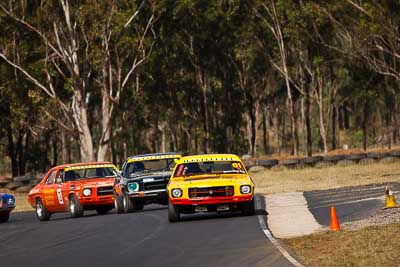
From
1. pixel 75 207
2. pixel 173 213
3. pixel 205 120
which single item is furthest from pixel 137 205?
pixel 205 120

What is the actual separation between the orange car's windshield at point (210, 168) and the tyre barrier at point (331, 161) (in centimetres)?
2703

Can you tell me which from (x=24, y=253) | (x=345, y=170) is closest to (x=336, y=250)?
(x=24, y=253)

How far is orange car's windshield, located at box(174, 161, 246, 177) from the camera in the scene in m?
23.0

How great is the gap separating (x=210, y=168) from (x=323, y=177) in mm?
19972

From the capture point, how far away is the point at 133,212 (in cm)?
2767

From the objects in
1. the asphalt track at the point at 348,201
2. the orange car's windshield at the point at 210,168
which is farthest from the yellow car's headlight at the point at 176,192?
the asphalt track at the point at 348,201

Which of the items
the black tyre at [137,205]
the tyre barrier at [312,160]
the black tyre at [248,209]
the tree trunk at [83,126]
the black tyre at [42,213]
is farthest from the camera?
the tree trunk at [83,126]

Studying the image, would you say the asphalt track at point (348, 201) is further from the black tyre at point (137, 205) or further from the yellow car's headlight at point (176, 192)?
the black tyre at point (137, 205)

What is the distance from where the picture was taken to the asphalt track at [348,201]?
22.0 metres

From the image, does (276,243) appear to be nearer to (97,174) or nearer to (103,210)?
(97,174)

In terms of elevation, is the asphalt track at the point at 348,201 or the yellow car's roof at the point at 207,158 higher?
the yellow car's roof at the point at 207,158

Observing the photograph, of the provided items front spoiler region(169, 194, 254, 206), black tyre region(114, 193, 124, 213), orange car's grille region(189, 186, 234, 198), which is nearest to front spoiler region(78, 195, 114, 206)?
black tyre region(114, 193, 124, 213)

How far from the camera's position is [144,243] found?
1797 cm

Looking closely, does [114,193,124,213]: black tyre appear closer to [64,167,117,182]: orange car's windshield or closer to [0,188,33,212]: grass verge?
[64,167,117,182]: orange car's windshield
